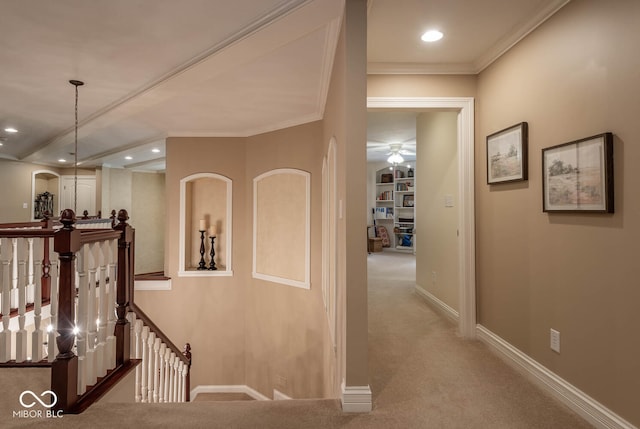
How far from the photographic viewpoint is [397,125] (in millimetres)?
5625

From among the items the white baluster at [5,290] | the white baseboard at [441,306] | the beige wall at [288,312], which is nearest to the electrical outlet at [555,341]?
the white baseboard at [441,306]

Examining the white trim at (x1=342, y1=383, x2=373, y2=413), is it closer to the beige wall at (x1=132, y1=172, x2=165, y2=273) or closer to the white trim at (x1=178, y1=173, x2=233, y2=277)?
the white trim at (x1=178, y1=173, x2=233, y2=277)

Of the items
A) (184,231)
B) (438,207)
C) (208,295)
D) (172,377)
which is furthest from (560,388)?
(184,231)

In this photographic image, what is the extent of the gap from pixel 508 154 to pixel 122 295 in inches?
115

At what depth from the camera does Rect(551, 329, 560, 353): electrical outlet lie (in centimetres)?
215

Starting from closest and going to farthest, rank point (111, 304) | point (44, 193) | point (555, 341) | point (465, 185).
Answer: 1. point (555, 341)
2. point (111, 304)
3. point (465, 185)
4. point (44, 193)

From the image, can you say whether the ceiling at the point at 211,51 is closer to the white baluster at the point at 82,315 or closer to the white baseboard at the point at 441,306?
the white baluster at the point at 82,315

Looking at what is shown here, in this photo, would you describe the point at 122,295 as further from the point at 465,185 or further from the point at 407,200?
the point at 407,200

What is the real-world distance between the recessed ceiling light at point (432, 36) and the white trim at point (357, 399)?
7.89 feet

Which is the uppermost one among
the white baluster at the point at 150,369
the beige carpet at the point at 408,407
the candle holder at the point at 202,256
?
the candle holder at the point at 202,256

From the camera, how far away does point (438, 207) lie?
4043 mm

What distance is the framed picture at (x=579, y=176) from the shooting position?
1.81 meters

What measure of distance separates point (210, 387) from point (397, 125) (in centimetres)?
493

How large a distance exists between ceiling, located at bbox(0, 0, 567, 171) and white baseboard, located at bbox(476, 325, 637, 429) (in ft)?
7.34
